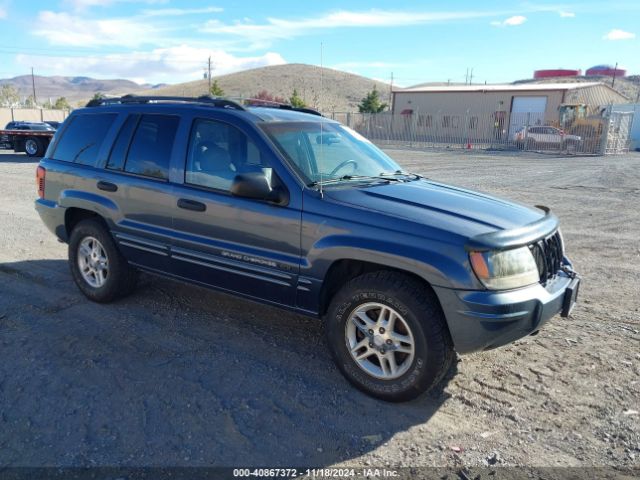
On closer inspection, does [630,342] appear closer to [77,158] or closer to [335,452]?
[335,452]

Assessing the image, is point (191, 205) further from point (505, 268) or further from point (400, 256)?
point (505, 268)

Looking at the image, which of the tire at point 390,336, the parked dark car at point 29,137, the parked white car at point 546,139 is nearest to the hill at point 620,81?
the parked white car at point 546,139

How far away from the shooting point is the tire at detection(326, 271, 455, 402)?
3.29 metres

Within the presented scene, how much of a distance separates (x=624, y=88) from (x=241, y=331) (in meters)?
124

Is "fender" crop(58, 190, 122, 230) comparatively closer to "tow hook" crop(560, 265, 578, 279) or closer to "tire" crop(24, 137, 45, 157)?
"tow hook" crop(560, 265, 578, 279)

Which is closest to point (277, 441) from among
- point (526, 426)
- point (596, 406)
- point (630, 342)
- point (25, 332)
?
point (526, 426)

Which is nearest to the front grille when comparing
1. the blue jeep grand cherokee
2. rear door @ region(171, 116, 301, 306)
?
the blue jeep grand cherokee

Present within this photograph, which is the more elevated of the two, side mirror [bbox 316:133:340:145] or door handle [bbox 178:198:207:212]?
side mirror [bbox 316:133:340:145]

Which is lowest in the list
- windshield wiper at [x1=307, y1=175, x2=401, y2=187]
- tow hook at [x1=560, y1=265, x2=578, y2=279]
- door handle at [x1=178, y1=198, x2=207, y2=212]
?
tow hook at [x1=560, y1=265, x2=578, y2=279]

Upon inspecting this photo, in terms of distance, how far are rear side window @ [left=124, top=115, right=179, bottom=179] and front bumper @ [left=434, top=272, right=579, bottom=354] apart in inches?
102

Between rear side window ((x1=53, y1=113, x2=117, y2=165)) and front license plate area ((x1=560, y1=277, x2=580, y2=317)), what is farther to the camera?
rear side window ((x1=53, y1=113, x2=117, y2=165))

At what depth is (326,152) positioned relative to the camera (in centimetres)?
430

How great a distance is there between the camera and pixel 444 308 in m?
3.23

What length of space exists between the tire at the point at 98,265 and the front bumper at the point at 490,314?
3147mm
